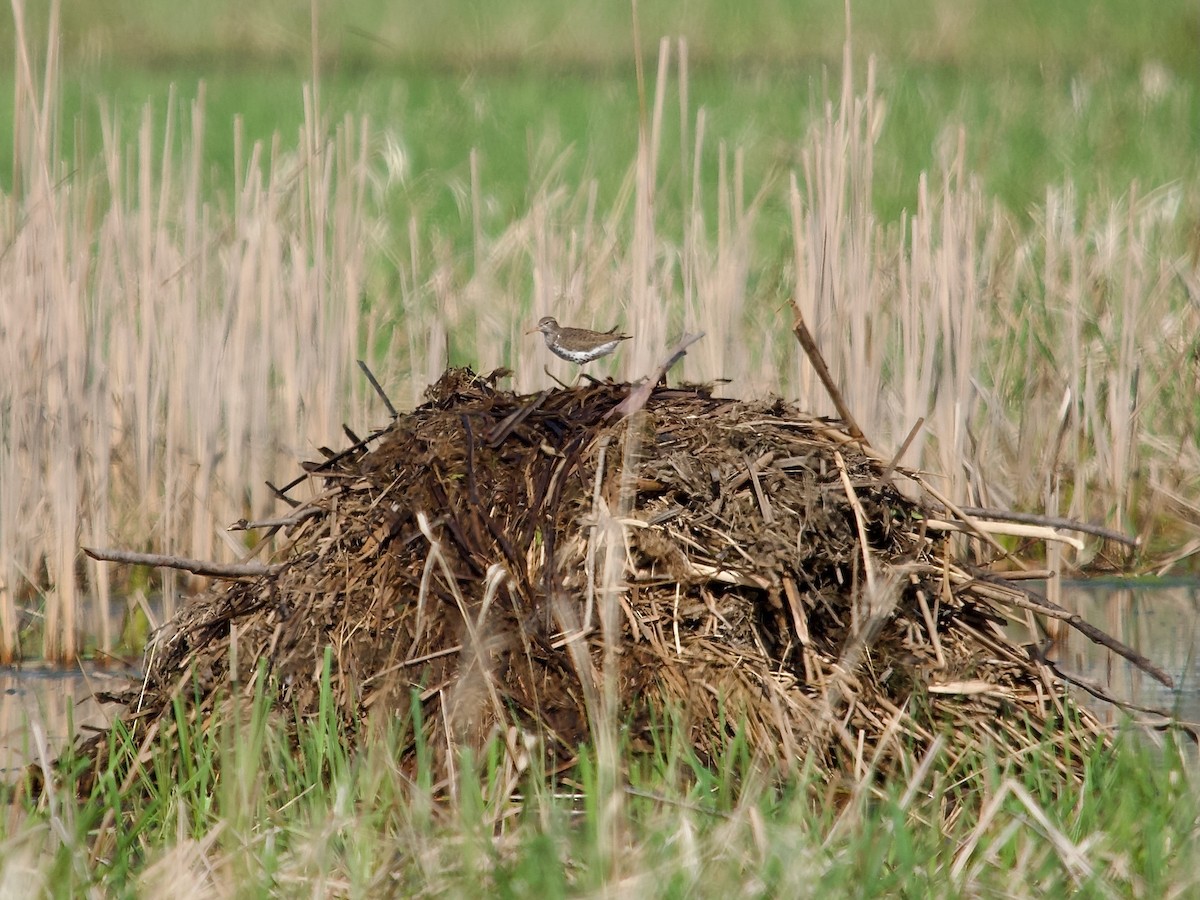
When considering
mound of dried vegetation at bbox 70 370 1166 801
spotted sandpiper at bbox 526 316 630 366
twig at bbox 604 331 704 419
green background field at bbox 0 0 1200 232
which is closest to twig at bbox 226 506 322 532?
Result: mound of dried vegetation at bbox 70 370 1166 801

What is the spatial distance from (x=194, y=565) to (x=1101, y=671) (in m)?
2.59

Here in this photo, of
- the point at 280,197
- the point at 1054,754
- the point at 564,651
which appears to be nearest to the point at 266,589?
the point at 564,651

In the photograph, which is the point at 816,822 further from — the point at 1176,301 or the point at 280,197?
the point at 1176,301

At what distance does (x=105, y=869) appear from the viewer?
9.64ft

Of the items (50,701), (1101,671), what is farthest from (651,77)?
(50,701)

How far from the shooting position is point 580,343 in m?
4.88

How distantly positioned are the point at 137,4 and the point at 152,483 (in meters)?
20.1

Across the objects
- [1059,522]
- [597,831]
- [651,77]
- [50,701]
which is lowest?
[50,701]

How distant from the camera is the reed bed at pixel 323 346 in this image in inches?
197

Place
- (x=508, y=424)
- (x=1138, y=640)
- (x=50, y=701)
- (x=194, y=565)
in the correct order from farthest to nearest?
(x=1138, y=640), (x=50, y=701), (x=194, y=565), (x=508, y=424)

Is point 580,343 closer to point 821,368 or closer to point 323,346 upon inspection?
point 323,346

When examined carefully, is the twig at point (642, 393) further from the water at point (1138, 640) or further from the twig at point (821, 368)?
the water at point (1138, 640)

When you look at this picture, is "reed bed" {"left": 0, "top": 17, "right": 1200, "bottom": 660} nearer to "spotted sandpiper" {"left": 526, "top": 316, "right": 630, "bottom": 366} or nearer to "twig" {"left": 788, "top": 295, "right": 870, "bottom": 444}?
"spotted sandpiper" {"left": 526, "top": 316, "right": 630, "bottom": 366}

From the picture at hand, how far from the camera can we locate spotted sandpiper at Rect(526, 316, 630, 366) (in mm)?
4855
